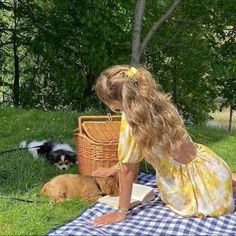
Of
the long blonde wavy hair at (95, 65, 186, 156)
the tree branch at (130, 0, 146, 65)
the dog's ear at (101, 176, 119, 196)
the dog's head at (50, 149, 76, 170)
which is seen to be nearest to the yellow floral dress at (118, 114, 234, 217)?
the long blonde wavy hair at (95, 65, 186, 156)

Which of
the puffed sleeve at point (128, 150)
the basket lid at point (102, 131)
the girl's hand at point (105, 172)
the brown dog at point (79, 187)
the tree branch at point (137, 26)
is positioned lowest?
the brown dog at point (79, 187)

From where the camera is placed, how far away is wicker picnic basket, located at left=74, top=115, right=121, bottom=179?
4852 millimetres

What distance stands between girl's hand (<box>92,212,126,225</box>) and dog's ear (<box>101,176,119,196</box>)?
57 centimetres

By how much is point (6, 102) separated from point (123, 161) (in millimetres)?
12424

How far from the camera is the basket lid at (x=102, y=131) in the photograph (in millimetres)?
5005

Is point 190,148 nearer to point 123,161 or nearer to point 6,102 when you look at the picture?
point 123,161

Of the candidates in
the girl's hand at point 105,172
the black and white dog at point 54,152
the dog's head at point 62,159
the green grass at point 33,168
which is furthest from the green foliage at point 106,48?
the girl's hand at point 105,172

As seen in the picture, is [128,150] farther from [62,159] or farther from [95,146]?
[62,159]

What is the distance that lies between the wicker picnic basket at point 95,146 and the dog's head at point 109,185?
10.3 inches

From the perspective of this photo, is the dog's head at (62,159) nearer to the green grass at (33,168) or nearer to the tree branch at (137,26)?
the green grass at (33,168)

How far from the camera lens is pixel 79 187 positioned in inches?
179

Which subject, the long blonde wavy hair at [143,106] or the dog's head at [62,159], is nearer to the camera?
the long blonde wavy hair at [143,106]

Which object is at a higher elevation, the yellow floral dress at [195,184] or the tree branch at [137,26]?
the tree branch at [137,26]

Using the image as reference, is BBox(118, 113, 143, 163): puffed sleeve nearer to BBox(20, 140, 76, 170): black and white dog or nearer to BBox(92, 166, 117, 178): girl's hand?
BBox(92, 166, 117, 178): girl's hand
